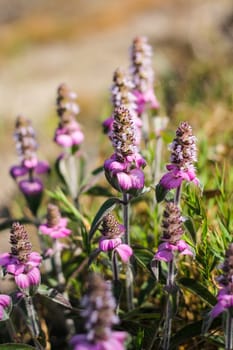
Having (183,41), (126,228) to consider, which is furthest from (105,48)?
(126,228)

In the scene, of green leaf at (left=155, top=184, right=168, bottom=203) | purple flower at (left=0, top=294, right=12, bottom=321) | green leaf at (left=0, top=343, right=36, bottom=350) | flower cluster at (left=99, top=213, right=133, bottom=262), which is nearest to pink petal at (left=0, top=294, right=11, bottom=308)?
purple flower at (left=0, top=294, right=12, bottom=321)

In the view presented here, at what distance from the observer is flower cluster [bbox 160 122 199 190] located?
67.8 inches

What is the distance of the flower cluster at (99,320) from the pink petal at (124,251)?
0.51m

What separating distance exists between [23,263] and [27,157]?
0.84 meters

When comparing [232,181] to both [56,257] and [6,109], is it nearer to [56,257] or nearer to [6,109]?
[56,257]

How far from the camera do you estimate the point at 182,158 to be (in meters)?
1.74

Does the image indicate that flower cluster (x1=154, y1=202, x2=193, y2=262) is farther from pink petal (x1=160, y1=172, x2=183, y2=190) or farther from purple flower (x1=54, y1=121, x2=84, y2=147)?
purple flower (x1=54, y1=121, x2=84, y2=147)

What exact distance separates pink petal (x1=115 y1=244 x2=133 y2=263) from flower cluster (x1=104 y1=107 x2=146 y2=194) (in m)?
0.17

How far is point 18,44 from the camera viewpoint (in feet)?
24.8

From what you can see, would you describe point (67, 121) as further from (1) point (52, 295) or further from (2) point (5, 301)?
(2) point (5, 301)

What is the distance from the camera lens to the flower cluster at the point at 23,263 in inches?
66.1

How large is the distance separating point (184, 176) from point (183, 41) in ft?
16.8

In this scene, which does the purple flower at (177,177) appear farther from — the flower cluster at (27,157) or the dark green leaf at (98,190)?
the flower cluster at (27,157)

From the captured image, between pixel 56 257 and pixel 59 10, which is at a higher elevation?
pixel 59 10
